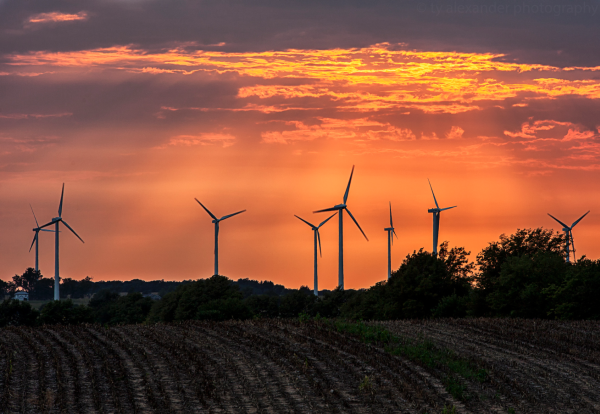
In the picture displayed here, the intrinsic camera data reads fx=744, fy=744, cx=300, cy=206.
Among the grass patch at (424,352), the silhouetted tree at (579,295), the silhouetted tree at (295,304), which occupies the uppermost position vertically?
the silhouetted tree at (579,295)

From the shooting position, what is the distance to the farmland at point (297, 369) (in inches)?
1538

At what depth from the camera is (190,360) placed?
4988 centimetres

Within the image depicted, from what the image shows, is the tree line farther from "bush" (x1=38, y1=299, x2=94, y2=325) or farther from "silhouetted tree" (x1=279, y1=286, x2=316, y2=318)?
"silhouetted tree" (x1=279, y1=286, x2=316, y2=318)

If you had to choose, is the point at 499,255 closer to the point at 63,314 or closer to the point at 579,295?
the point at 579,295

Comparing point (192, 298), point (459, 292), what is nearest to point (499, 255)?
point (459, 292)

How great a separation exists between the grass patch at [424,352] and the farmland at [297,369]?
4.4 inches

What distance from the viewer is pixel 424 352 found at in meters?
53.3

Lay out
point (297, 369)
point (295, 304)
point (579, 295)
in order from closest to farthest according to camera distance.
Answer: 1. point (297, 369)
2. point (579, 295)
3. point (295, 304)

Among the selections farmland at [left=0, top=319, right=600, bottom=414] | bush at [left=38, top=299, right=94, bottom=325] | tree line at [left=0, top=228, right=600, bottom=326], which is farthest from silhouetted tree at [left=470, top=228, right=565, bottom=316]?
bush at [left=38, top=299, right=94, bottom=325]

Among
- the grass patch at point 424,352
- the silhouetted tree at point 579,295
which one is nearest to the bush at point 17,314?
the grass patch at point 424,352

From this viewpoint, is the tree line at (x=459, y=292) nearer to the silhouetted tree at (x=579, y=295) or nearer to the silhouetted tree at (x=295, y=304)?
the silhouetted tree at (x=579, y=295)

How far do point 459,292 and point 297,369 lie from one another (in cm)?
6419

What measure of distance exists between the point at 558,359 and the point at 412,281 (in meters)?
51.1

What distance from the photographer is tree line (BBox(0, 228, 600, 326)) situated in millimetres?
88438
